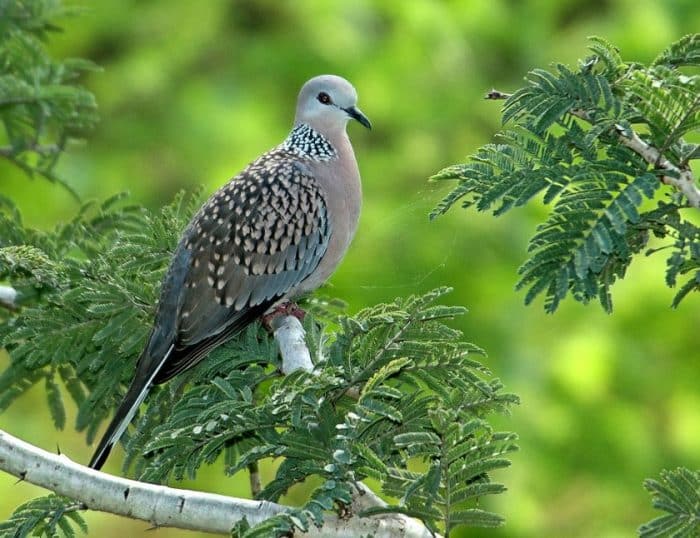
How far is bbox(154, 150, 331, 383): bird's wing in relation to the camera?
442 centimetres

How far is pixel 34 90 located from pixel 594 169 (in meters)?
3.18

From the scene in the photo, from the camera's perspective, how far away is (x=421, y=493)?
2.70 metres

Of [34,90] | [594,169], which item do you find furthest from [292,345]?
[34,90]

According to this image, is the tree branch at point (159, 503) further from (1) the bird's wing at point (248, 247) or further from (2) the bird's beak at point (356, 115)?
(2) the bird's beak at point (356, 115)

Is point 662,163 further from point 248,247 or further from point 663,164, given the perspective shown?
point 248,247

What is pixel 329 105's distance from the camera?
5.37m

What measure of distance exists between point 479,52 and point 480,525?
27.7 ft

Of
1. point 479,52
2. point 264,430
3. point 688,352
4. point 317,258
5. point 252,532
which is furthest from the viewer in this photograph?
point 479,52

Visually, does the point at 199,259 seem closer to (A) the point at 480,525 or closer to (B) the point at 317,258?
(B) the point at 317,258

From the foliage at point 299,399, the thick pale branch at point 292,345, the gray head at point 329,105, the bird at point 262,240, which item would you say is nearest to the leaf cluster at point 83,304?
the foliage at point 299,399

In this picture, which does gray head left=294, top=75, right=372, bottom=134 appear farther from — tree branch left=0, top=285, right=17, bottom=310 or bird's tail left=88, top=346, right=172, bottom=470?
bird's tail left=88, top=346, right=172, bottom=470

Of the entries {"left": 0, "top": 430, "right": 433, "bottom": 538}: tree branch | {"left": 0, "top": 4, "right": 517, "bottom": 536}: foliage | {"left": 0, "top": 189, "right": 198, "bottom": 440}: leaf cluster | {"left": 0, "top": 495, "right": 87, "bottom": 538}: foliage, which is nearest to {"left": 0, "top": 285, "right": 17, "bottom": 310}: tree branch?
{"left": 0, "top": 189, "right": 198, "bottom": 440}: leaf cluster

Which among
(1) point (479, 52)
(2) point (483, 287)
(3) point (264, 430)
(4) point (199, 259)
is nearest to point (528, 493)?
(2) point (483, 287)

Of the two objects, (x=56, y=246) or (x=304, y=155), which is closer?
(x=56, y=246)
